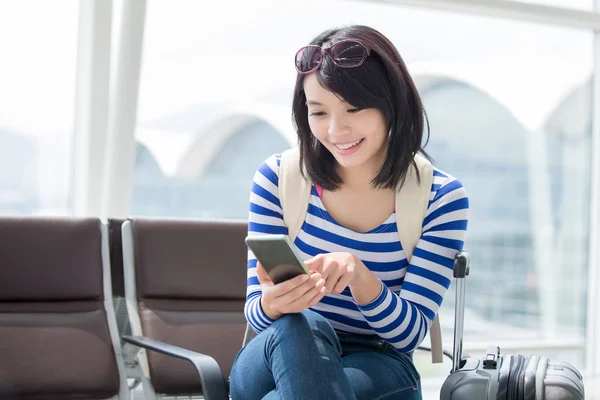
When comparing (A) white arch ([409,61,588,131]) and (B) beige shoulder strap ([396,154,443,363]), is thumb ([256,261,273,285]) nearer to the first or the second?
(B) beige shoulder strap ([396,154,443,363])

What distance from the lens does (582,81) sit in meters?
4.30

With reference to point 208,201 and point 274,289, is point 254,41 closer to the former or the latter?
point 208,201

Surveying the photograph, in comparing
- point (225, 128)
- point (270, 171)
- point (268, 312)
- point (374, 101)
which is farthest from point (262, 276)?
point (225, 128)

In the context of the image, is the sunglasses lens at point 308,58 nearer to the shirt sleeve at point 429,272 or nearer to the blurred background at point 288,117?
the shirt sleeve at point 429,272

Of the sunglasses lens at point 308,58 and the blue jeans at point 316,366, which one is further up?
the sunglasses lens at point 308,58

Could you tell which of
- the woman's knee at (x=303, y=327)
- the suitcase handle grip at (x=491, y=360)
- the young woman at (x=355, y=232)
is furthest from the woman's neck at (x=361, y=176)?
the suitcase handle grip at (x=491, y=360)

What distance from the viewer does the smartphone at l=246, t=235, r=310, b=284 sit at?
1.33 meters

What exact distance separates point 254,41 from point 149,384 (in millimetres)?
2053

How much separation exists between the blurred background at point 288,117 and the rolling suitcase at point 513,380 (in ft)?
6.47

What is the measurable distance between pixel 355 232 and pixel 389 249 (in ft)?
0.29

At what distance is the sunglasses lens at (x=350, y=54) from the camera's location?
160 centimetres

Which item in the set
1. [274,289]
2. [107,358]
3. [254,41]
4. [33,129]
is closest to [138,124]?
[33,129]

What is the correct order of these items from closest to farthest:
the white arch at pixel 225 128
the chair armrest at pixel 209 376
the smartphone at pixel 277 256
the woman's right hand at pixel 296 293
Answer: the smartphone at pixel 277 256 < the woman's right hand at pixel 296 293 < the chair armrest at pixel 209 376 < the white arch at pixel 225 128

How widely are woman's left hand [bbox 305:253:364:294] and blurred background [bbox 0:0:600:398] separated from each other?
176 cm
